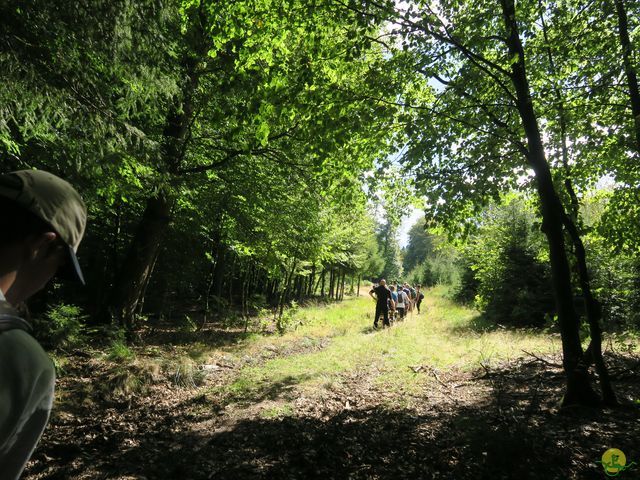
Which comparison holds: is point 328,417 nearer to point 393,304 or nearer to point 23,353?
point 23,353

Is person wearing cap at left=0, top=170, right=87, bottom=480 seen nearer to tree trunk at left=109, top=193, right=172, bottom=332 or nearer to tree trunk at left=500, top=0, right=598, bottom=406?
tree trunk at left=500, top=0, right=598, bottom=406

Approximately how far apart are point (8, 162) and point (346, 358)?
844 cm

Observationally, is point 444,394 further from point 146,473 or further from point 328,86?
point 328,86

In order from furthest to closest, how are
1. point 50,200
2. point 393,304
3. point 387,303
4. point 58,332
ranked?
point 393,304 < point 387,303 < point 58,332 < point 50,200

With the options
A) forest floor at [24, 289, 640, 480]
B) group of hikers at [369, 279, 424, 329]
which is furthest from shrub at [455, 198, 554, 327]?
forest floor at [24, 289, 640, 480]

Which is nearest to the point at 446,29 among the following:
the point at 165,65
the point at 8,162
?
the point at 165,65

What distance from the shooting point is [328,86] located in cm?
582

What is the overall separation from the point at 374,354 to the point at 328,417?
173 inches

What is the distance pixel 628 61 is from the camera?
5.59 m

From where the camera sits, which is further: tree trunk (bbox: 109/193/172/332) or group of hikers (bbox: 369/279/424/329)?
group of hikers (bbox: 369/279/424/329)

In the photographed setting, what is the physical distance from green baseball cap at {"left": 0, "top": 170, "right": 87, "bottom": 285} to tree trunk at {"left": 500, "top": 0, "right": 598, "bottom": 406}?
5850 millimetres

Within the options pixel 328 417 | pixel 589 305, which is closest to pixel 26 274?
pixel 328 417

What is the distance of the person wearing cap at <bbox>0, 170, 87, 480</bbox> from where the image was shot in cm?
88

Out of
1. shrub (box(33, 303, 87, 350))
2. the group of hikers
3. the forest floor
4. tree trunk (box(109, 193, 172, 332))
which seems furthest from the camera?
the group of hikers
